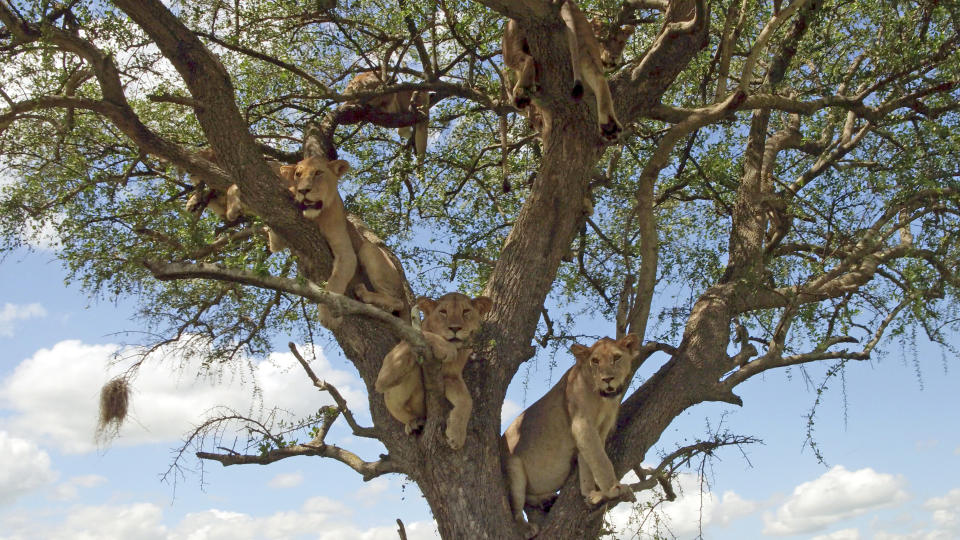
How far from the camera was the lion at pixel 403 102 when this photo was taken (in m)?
10.2

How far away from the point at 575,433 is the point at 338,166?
3.14m

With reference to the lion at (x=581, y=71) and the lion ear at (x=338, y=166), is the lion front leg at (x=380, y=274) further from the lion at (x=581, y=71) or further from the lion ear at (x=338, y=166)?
the lion at (x=581, y=71)

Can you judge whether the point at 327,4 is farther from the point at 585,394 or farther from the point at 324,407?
the point at 585,394

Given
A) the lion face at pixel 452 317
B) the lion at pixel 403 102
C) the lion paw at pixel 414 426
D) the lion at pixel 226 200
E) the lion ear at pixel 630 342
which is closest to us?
the lion face at pixel 452 317

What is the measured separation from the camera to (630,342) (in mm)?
7477

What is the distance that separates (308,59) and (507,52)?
3757mm

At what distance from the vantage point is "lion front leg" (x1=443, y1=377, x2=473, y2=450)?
6.67 m

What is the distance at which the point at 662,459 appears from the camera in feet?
24.2

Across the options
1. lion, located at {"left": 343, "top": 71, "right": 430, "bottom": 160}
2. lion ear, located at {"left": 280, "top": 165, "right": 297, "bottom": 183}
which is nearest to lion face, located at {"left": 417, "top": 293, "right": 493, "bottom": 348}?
lion ear, located at {"left": 280, "top": 165, "right": 297, "bottom": 183}

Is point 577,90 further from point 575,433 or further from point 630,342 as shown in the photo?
point 575,433

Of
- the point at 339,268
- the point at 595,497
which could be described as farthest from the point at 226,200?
the point at 595,497

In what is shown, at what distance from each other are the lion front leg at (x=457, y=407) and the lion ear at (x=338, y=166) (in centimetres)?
225

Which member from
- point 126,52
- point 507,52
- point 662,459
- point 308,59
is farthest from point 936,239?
point 126,52

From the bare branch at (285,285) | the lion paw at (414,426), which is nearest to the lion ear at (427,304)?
the lion paw at (414,426)
